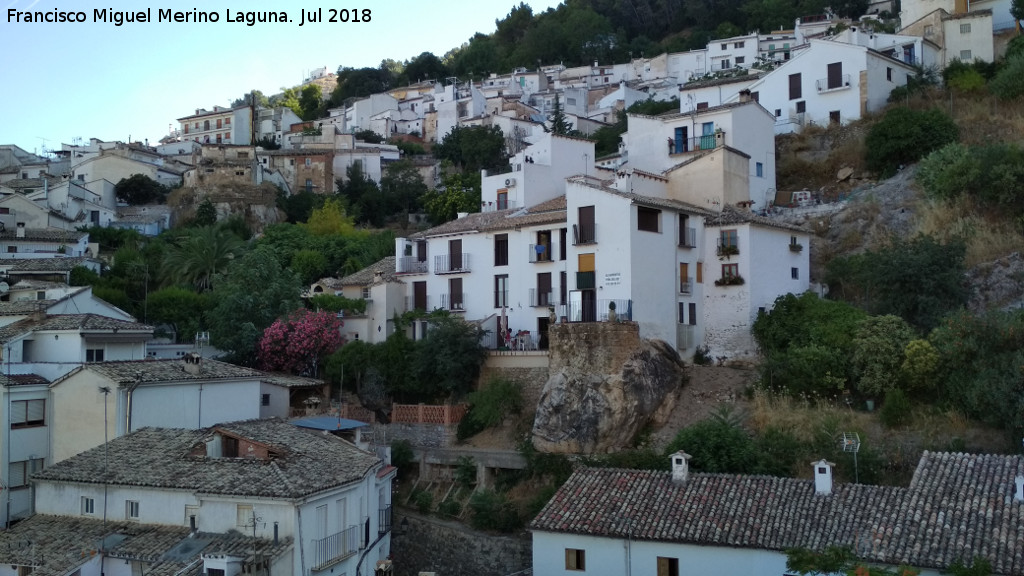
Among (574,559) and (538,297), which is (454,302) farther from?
(574,559)

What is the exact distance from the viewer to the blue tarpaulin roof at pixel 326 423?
98.9ft

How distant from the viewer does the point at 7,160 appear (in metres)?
80.5

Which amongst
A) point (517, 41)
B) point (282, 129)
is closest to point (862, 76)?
point (282, 129)

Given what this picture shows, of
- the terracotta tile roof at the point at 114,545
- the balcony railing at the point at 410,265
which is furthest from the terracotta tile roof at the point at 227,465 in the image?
the balcony railing at the point at 410,265

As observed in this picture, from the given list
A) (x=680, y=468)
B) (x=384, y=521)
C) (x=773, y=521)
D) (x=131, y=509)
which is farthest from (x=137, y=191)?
(x=773, y=521)

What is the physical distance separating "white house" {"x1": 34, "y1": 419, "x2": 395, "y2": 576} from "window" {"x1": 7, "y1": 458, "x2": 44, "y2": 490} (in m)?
3.03

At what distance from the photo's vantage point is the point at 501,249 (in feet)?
123

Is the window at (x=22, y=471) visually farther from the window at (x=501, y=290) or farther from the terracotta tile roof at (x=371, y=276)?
the window at (x=501, y=290)

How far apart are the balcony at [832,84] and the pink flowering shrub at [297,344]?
27760mm

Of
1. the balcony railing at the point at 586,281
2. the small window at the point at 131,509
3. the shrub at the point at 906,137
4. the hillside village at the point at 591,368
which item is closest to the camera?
the hillside village at the point at 591,368

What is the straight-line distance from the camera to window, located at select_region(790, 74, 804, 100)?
49031mm

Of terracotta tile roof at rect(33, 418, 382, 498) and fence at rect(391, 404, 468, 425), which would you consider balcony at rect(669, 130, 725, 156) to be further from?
terracotta tile roof at rect(33, 418, 382, 498)

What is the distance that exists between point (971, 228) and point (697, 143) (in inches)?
457

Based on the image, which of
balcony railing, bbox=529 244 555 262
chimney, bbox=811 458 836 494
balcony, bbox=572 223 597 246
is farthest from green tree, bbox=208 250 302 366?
chimney, bbox=811 458 836 494
